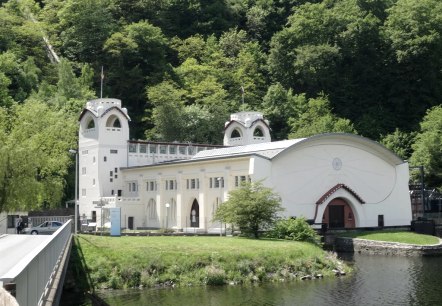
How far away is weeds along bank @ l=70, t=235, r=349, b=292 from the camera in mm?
31078

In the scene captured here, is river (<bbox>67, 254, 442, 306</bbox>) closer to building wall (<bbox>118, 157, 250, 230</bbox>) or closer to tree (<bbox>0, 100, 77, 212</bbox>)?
tree (<bbox>0, 100, 77, 212</bbox>)

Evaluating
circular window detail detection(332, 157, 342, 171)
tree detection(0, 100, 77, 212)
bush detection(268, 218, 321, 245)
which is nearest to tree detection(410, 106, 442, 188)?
circular window detail detection(332, 157, 342, 171)

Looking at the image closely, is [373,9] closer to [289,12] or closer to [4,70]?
[289,12]

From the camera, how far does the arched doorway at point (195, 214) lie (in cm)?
5795

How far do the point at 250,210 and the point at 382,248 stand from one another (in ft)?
36.2

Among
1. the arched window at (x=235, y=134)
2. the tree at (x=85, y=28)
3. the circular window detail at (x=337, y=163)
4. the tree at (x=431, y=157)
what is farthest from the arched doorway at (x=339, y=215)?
the tree at (x=85, y=28)

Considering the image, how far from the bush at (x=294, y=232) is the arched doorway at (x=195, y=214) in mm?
15379

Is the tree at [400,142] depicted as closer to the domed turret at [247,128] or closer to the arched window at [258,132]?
the arched window at [258,132]

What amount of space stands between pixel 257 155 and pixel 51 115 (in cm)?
2206

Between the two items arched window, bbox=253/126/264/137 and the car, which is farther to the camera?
arched window, bbox=253/126/264/137

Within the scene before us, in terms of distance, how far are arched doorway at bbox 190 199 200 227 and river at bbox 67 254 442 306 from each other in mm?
24568

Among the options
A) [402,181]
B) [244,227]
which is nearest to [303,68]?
[402,181]

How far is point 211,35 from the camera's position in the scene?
10844cm

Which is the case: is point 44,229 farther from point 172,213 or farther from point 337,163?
point 337,163
